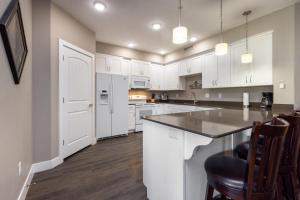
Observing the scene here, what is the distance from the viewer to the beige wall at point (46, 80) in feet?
7.69

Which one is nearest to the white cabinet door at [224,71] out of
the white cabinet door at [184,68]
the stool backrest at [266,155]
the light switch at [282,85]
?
the light switch at [282,85]

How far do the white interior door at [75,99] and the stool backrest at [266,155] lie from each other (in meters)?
2.77

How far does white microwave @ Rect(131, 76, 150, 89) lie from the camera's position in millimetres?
4954

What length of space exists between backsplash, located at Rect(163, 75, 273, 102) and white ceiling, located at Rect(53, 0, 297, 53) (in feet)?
4.79

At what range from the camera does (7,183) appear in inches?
49.3

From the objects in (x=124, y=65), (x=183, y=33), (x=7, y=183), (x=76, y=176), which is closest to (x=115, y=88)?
(x=124, y=65)

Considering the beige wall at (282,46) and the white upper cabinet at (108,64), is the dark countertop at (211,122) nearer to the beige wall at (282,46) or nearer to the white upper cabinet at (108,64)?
the beige wall at (282,46)

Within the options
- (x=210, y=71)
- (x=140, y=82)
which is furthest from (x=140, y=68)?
(x=210, y=71)

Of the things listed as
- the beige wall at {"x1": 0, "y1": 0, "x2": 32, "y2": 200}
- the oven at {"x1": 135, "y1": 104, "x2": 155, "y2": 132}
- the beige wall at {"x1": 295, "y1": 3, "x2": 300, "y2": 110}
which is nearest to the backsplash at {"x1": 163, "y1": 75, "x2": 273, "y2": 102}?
the beige wall at {"x1": 295, "y1": 3, "x2": 300, "y2": 110}

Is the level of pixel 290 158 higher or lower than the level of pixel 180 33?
lower

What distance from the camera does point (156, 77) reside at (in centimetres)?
558

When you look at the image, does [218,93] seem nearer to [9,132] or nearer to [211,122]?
[211,122]

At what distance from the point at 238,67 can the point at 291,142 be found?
8.47ft

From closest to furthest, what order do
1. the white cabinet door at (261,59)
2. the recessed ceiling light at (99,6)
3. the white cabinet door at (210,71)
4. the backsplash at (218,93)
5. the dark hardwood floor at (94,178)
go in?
1. the dark hardwood floor at (94,178)
2. the recessed ceiling light at (99,6)
3. the white cabinet door at (261,59)
4. the backsplash at (218,93)
5. the white cabinet door at (210,71)
